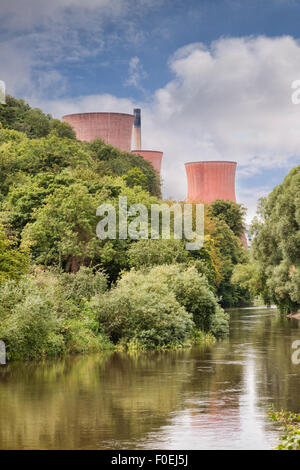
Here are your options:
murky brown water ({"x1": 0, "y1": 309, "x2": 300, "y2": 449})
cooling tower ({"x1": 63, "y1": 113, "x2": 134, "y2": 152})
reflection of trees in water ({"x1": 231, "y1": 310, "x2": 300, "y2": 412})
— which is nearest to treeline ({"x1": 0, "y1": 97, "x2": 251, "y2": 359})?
murky brown water ({"x1": 0, "y1": 309, "x2": 300, "y2": 449})

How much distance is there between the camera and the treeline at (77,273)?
23.5m

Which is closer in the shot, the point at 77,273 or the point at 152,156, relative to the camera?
the point at 77,273

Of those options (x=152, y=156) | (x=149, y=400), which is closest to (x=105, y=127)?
(x=152, y=156)

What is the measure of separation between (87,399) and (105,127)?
51.0 meters

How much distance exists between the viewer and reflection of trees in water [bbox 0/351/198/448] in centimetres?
1310

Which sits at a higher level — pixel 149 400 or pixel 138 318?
pixel 138 318

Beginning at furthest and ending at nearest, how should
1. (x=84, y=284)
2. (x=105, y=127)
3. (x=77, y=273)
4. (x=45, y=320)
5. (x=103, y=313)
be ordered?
(x=105, y=127) → (x=77, y=273) → (x=84, y=284) → (x=103, y=313) → (x=45, y=320)

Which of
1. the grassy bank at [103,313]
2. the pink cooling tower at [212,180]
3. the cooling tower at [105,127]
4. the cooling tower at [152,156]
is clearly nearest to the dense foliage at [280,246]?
the grassy bank at [103,313]

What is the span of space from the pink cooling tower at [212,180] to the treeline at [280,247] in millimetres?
18917

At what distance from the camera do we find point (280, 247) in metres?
44.4

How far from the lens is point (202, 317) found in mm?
31125

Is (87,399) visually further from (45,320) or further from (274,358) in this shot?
(274,358)

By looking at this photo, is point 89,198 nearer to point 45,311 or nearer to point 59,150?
point 59,150
